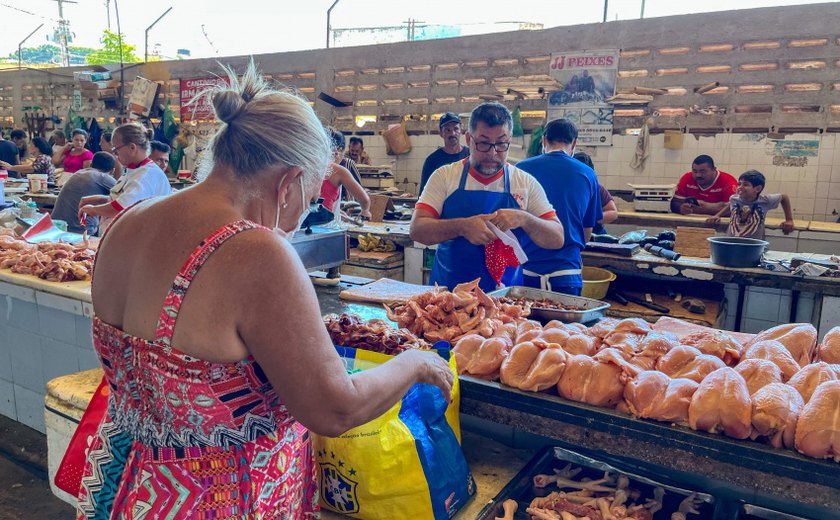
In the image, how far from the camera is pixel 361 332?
1.72m

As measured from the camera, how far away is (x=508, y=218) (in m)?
2.87

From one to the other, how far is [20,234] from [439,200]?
3335 millimetres

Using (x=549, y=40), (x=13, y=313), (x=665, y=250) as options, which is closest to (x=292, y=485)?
(x=13, y=313)

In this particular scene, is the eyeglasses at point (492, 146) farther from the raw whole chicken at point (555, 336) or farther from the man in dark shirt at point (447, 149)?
the man in dark shirt at point (447, 149)

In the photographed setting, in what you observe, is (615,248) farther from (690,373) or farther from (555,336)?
(690,373)

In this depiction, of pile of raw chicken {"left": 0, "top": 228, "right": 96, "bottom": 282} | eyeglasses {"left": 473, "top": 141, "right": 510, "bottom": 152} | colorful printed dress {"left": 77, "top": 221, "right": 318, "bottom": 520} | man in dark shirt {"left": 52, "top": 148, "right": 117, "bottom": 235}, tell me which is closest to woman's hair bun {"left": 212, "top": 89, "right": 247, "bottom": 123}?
colorful printed dress {"left": 77, "top": 221, "right": 318, "bottom": 520}

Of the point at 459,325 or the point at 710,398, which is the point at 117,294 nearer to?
the point at 459,325

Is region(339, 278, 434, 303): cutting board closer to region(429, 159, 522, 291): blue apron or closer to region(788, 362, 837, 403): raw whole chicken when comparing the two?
region(429, 159, 522, 291): blue apron

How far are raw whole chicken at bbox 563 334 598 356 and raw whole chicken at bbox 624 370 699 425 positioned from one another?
247mm

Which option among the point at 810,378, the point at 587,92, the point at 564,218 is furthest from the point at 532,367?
the point at 587,92

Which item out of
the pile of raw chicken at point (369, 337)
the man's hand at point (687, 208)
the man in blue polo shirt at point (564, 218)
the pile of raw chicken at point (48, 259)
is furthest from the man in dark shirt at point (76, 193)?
the man's hand at point (687, 208)

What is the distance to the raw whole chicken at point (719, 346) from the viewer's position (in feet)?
5.57

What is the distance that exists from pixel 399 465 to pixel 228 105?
0.86m

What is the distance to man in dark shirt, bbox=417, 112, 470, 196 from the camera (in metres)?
5.77
